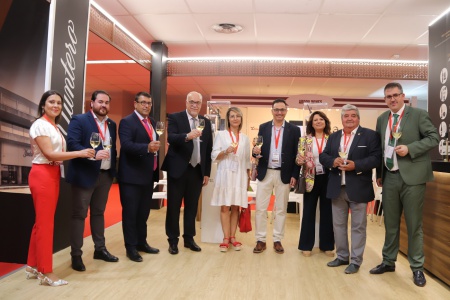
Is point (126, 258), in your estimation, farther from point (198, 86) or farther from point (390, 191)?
point (198, 86)

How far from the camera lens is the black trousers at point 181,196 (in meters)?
4.27

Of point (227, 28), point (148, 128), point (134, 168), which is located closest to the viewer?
point (134, 168)

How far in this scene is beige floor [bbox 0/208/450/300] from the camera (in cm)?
309

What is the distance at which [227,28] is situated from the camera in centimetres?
635

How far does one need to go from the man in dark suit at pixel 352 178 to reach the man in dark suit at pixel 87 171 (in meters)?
2.20

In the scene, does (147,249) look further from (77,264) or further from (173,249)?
(77,264)

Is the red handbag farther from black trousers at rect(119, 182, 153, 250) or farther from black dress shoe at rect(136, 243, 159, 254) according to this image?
black trousers at rect(119, 182, 153, 250)

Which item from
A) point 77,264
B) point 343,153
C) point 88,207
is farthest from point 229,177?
point 77,264

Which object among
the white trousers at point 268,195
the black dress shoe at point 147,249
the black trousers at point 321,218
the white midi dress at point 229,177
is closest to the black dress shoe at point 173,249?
the black dress shoe at point 147,249

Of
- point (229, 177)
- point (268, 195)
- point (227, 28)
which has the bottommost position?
point (268, 195)

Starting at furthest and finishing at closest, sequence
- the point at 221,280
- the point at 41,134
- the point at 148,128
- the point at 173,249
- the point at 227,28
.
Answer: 1. the point at 227,28
2. the point at 173,249
3. the point at 148,128
4. the point at 221,280
5. the point at 41,134

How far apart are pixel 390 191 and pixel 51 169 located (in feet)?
9.96

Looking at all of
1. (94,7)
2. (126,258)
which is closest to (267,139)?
(126,258)

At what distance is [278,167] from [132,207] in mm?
1681
